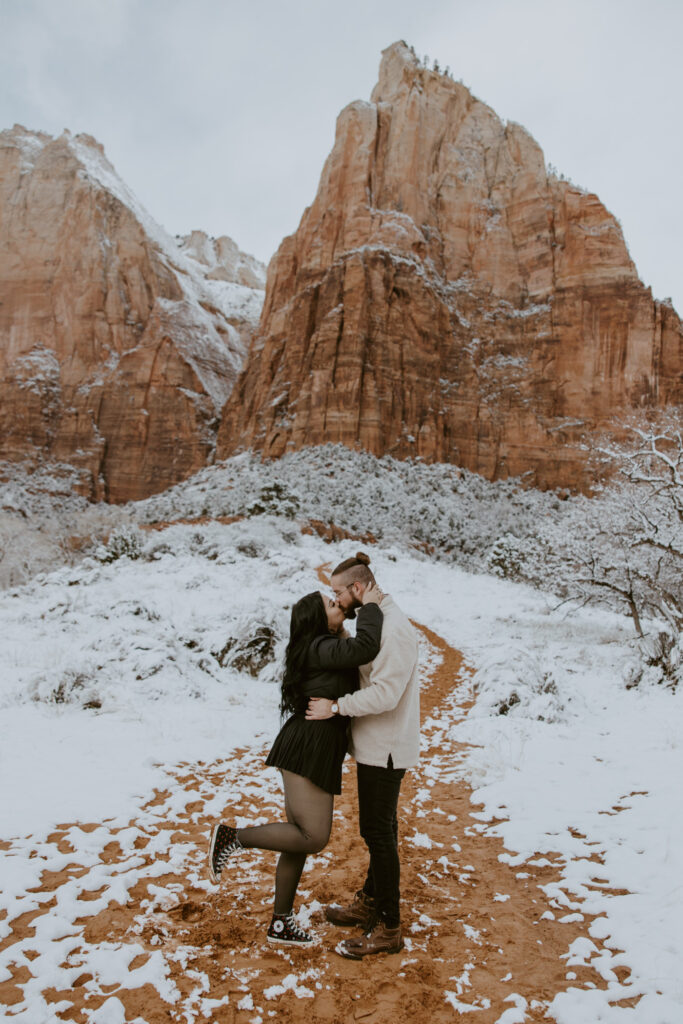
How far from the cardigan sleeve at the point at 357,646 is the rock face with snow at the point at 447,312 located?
37.8 meters

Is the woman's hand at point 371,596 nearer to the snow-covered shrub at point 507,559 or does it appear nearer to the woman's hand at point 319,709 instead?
the woman's hand at point 319,709

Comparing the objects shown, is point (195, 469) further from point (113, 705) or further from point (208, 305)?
point (113, 705)

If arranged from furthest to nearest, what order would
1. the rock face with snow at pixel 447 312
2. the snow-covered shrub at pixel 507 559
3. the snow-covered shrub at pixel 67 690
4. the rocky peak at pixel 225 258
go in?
the rocky peak at pixel 225 258, the rock face with snow at pixel 447 312, the snow-covered shrub at pixel 507 559, the snow-covered shrub at pixel 67 690

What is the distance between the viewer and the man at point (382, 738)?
2.75 meters

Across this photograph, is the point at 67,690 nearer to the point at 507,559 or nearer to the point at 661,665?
the point at 661,665

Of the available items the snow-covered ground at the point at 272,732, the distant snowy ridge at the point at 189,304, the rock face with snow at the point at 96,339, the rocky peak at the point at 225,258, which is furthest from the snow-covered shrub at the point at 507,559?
the rocky peak at the point at 225,258

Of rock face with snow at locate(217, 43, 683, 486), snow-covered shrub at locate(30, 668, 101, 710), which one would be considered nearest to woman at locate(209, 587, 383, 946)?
snow-covered shrub at locate(30, 668, 101, 710)

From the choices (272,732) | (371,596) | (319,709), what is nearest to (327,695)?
(319,709)

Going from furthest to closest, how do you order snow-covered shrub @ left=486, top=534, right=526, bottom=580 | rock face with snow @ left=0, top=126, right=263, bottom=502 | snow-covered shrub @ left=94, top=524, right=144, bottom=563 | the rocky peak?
the rocky peak
rock face with snow @ left=0, top=126, right=263, bottom=502
snow-covered shrub @ left=486, top=534, right=526, bottom=580
snow-covered shrub @ left=94, top=524, right=144, bottom=563

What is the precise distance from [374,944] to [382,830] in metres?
0.52

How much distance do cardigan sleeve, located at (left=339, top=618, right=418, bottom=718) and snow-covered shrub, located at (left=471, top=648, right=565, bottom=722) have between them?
4581 mm

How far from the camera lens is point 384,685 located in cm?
273

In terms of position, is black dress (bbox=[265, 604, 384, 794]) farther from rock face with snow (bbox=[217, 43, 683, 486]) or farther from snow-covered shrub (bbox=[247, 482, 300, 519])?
rock face with snow (bbox=[217, 43, 683, 486])

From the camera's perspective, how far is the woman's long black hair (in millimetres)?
2895
